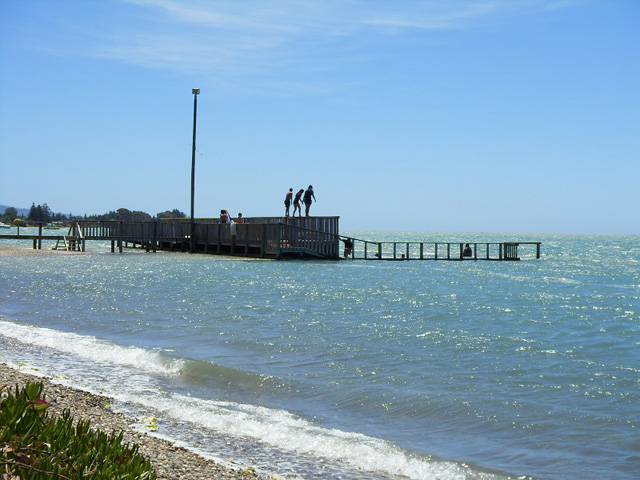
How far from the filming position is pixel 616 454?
766cm

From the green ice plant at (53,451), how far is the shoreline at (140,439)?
21.9 inches

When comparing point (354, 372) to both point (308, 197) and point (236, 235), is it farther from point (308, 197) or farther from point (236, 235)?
point (236, 235)

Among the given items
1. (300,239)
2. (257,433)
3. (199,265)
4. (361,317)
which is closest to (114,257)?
(199,265)

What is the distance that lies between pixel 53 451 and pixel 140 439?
210cm

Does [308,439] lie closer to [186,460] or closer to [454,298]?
[186,460]

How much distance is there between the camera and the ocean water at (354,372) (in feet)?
24.3

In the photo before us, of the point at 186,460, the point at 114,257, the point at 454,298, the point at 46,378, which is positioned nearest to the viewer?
the point at 186,460

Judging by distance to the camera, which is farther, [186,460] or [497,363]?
[497,363]

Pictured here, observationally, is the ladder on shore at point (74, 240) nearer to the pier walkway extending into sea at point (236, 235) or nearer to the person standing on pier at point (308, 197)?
the pier walkway extending into sea at point (236, 235)

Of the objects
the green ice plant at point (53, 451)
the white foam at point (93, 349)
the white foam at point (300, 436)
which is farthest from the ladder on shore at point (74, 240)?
the green ice plant at point (53, 451)

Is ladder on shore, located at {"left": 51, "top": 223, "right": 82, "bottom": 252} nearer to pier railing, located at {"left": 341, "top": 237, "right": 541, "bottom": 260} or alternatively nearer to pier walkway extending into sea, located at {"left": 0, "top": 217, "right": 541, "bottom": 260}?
pier walkway extending into sea, located at {"left": 0, "top": 217, "right": 541, "bottom": 260}

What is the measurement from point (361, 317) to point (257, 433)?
11.1 metres

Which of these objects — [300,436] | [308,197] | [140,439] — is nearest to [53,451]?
[140,439]

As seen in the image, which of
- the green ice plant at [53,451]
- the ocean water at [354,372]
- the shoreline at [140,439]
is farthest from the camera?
the ocean water at [354,372]
